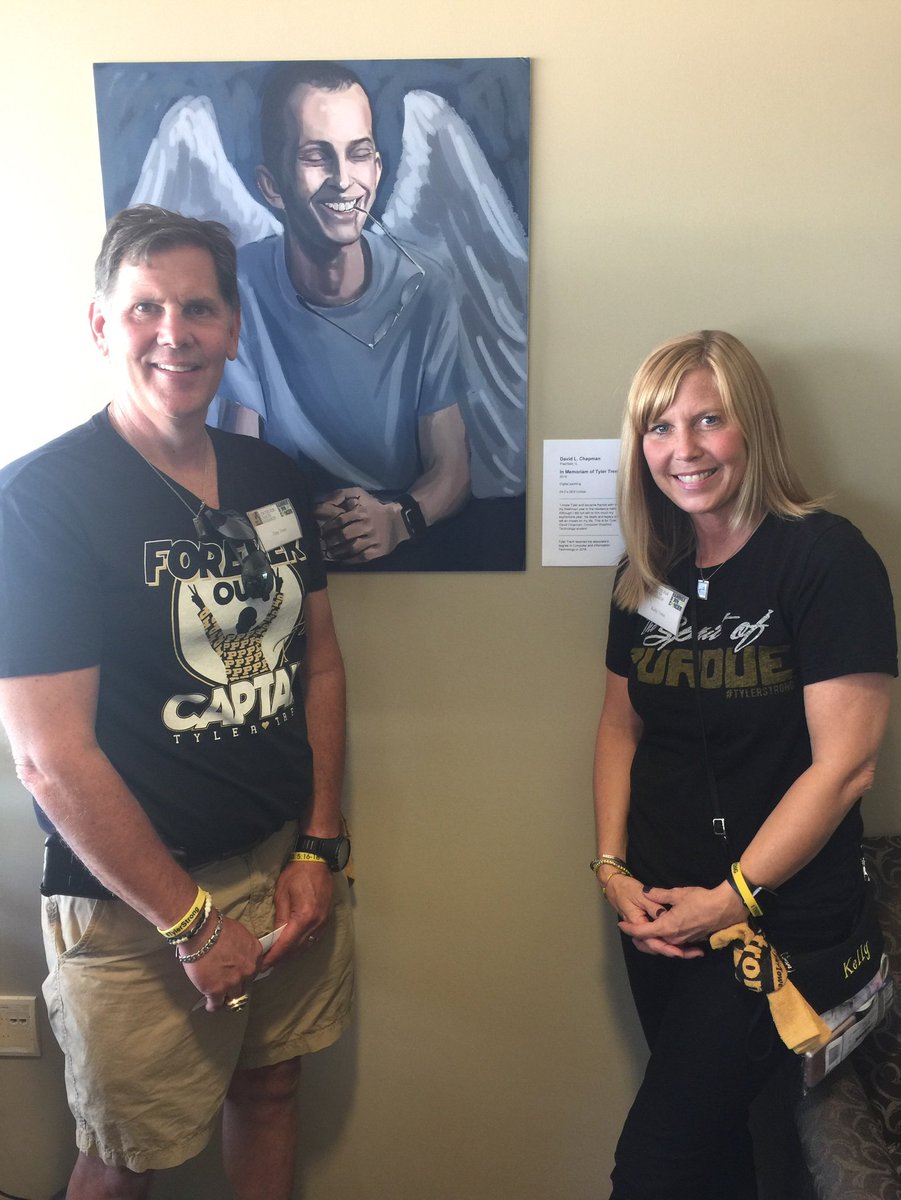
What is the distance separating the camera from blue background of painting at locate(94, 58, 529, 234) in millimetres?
1361

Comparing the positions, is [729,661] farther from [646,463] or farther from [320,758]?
[320,758]

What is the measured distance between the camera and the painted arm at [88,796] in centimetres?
107

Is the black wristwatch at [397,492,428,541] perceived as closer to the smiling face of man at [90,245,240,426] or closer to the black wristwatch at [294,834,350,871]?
the smiling face of man at [90,245,240,426]

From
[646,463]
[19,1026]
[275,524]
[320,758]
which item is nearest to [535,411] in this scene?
[646,463]

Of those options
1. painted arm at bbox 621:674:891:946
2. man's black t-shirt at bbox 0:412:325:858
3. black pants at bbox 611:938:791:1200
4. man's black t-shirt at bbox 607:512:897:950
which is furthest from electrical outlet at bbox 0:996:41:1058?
painted arm at bbox 621:674:891:946

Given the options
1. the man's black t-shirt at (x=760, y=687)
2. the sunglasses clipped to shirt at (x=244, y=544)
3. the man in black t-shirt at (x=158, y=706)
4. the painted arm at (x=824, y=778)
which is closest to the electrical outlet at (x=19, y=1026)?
the man in black t-shirt at (x=158, y=706)

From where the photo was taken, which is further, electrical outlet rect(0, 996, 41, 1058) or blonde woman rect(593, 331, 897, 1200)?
electrical outlet rect(0, 996, 41, 1058)

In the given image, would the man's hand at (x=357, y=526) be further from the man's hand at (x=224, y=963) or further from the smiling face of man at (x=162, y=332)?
the man's hand at (x=224, y=963)

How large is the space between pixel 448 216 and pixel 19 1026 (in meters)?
1.82

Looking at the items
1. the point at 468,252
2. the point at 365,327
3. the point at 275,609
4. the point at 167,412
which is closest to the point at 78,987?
the point at 275,609

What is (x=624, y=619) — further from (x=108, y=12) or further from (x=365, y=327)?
(x=108, y=12)

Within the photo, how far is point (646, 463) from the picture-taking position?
1.34 meters

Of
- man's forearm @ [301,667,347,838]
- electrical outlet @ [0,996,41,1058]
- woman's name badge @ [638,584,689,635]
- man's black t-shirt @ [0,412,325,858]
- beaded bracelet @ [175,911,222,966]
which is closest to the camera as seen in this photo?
man's black t-shirt @ [0,412,325,858]

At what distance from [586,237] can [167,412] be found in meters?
0.79
